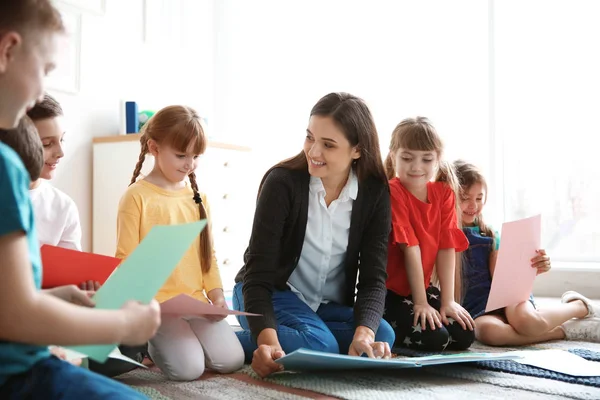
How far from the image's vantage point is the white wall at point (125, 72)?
257 cm

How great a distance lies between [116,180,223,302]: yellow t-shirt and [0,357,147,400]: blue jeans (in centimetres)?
83

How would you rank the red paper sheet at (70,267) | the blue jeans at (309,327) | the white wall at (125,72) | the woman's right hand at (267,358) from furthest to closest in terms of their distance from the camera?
the white wall at (125,72)
the blue jeans at (309,327)
the woman's right hand at (267,358)
the red paper sheet at (70,267)

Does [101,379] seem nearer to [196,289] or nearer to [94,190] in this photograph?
[196,289]

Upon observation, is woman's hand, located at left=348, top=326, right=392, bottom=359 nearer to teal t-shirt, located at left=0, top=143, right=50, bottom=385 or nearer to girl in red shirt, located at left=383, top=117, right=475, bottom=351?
girl in red shirt, located at left=383, top=117, right=475, bottom=351

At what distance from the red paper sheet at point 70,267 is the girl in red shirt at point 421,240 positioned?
79 cm

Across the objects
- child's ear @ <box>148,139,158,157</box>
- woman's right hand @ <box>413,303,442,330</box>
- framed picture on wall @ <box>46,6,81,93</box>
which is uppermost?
framed picture on wall @ <box>46,6,81,93</box>

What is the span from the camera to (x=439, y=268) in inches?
63.7

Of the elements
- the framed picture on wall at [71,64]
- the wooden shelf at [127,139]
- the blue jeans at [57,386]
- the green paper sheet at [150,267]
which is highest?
the framed picture on wall at [71,64]

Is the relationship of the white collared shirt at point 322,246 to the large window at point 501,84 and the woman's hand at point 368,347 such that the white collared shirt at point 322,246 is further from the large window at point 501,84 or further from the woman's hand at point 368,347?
the large window at point 501,84

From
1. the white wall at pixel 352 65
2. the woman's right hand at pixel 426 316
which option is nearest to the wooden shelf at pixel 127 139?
the white wall at pixel 352 65

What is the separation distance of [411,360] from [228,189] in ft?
5.72

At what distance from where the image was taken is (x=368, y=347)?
3.89ft

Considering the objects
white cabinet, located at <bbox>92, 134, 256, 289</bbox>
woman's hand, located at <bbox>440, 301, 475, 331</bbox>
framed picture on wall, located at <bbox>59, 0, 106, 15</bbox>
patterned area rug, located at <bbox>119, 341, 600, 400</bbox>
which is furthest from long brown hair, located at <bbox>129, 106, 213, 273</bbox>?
framed picture on wall, located at <bbox>59, 0, 106, 15</bbox>

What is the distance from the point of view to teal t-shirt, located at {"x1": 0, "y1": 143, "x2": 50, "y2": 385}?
0.54 m
